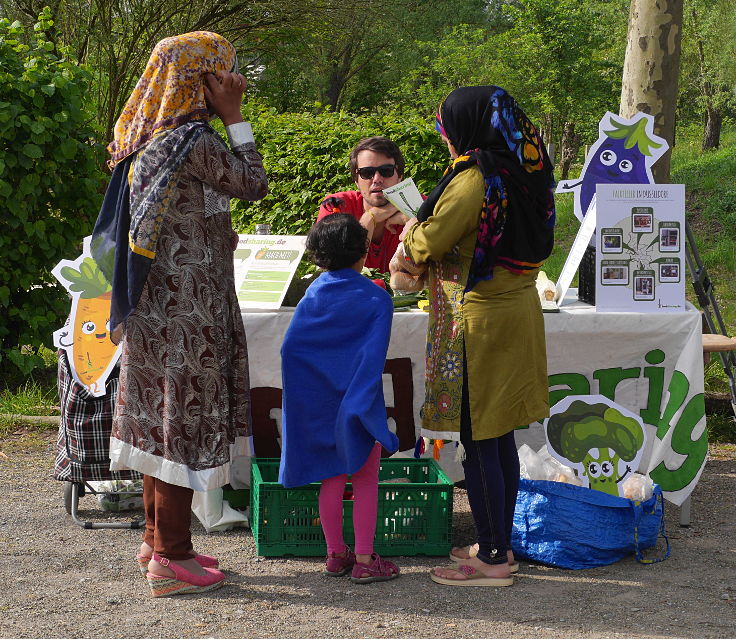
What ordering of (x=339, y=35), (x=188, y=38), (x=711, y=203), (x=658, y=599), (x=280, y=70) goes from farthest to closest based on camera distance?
(x=280, y=70)
(x=339, y=35)
(x=711, y=203)
(x=658, y=599)
(x=188, y=38)

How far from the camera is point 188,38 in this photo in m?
3.13

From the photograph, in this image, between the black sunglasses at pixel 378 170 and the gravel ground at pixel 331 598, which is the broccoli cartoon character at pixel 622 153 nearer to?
the black sunglasses at pixel 378 170

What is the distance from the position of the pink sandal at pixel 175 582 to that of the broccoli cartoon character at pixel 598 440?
149 centimetres

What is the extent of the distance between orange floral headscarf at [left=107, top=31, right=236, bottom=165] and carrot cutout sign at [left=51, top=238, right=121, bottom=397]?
0.91 meters

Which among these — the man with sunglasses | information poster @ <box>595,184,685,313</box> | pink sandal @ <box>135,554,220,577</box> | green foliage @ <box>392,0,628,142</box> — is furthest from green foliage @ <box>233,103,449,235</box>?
green foliage @ <box>392,0,628,142</box>

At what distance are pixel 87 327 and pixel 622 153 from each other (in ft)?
8.46

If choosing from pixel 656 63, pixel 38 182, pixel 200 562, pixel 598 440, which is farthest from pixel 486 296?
pixel 656 63

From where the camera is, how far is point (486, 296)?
3322 mm

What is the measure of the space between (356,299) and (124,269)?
799mm

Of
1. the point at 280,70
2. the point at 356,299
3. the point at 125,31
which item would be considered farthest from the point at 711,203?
the point at 280,70

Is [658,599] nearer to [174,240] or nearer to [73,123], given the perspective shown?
[174,240]

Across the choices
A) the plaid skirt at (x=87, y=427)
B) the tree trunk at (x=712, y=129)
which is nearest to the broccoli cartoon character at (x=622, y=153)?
the plaid skirt at (x=87, y=427)

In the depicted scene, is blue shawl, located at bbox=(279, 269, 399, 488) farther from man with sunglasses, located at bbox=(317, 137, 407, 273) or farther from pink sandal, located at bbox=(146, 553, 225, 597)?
man with sunglasses, located at bbox=(317, 137, 407, 273)

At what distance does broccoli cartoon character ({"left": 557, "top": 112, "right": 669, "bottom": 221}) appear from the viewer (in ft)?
14.9
